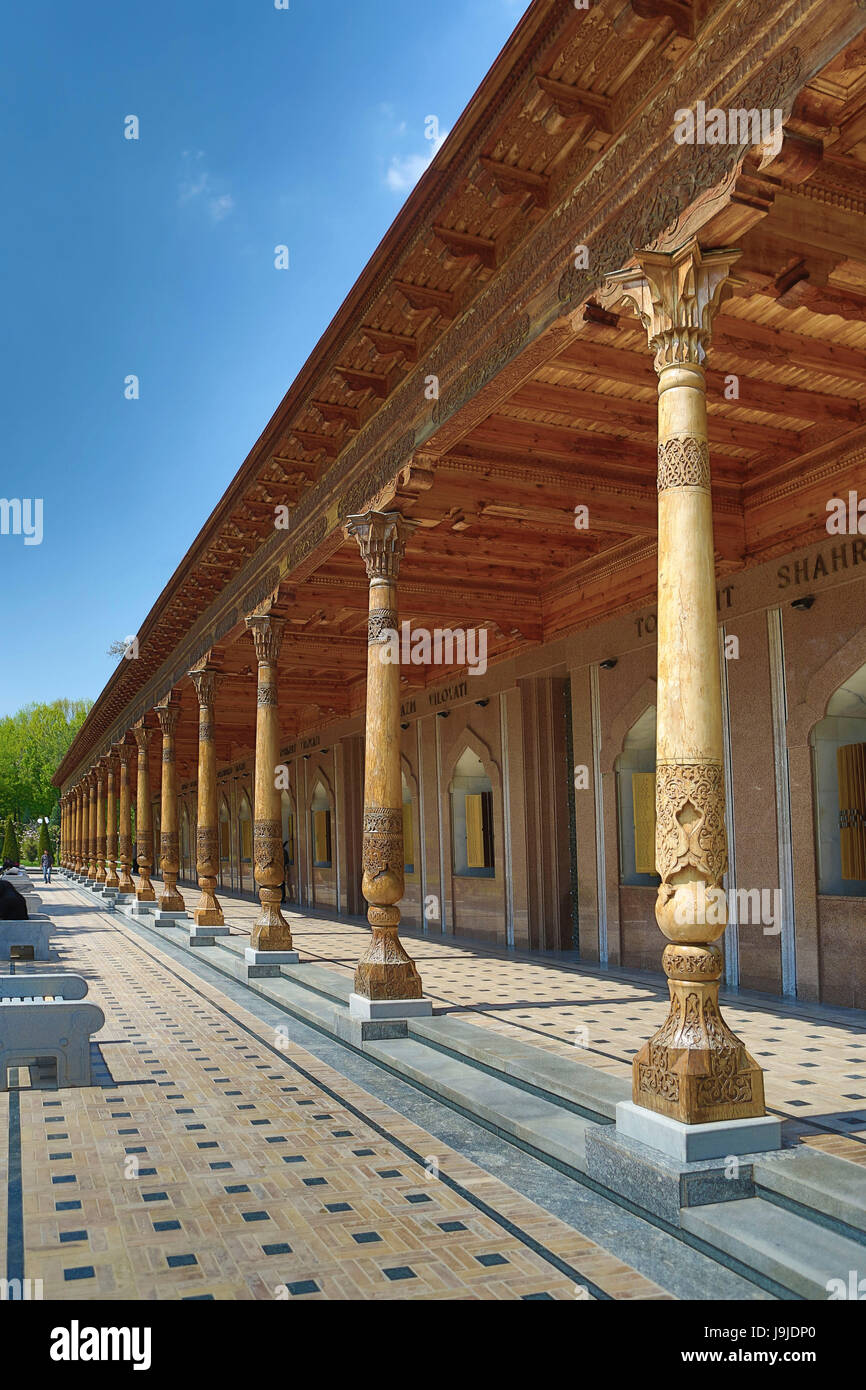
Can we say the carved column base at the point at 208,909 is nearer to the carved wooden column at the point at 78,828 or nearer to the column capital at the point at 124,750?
the column capital at the point at 124,750

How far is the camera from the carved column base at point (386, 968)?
25.9 ft

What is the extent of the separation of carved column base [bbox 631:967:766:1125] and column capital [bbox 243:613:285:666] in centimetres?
793

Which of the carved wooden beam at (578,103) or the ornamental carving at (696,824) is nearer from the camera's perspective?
the ornamental carving at (696,824)

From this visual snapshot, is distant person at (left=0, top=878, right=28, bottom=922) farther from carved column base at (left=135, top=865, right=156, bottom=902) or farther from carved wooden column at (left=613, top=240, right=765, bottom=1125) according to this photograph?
carved column base at (left=135, top=865, right=156, bottom=902)

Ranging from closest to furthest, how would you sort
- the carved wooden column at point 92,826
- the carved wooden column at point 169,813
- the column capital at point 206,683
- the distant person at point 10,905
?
1. the distant person at point 10,905
2. the column capital at point 206,683
3. the carved wooden column at point 169,813
4. the carved wooden column at point 92,826

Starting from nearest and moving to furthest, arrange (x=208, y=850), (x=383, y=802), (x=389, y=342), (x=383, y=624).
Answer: (x=389, y=342), (x=383, y=802), (x=383, y=624), (x=208, y=850)

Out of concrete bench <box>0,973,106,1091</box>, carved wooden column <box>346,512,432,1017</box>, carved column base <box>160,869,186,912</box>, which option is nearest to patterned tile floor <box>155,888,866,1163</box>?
carved wooden column <box>346,512,432,1017</box>

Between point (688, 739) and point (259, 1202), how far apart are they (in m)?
2.63

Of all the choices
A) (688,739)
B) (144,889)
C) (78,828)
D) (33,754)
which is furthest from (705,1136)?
(33,754)

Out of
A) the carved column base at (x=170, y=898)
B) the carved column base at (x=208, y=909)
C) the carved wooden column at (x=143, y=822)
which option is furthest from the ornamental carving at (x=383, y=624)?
the carved wooden column at (x=143, y=822)

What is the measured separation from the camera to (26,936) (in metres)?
11.4

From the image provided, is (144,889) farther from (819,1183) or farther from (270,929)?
(819,1183)

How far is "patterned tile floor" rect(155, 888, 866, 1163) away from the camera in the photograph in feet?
17.1

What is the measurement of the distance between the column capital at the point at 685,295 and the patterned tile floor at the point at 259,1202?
3.69 m
